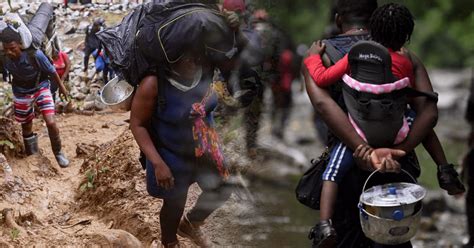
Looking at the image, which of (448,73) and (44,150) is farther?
(44,150)

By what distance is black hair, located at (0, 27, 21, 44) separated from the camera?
2874 millimetres

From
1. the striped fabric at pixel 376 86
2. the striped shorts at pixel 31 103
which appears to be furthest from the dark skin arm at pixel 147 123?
the striped shorts at pixel 31 103

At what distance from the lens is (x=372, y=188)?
1.66m

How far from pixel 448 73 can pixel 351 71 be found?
94 centimetres

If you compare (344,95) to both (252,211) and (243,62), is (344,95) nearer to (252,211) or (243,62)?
(243,62)

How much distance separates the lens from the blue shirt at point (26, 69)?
308cm

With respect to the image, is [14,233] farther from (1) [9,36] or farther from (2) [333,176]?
(2) [333,176]

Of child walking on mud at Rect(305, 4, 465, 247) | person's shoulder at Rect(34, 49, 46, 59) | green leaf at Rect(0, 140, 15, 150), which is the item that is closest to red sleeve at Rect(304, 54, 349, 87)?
child walking on mud at Rect(305, 4, 465, 247)

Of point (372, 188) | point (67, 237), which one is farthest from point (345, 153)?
point (67, 237)

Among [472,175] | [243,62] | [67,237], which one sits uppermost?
[243,62]

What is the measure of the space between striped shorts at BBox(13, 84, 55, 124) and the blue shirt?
0.03 metres

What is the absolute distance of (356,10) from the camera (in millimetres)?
1731

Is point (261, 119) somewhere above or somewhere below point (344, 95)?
below

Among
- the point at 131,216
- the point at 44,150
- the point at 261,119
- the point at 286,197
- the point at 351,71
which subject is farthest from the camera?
the point at 44,150
